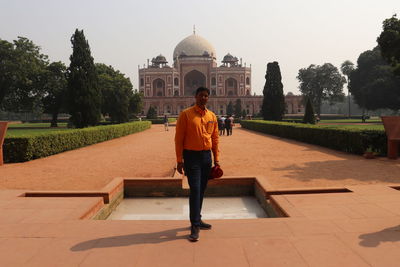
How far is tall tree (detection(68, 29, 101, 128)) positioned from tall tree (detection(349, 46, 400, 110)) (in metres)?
29.1

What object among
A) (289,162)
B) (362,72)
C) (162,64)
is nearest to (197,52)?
(162,64)

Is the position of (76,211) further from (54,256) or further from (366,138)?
(366,138)

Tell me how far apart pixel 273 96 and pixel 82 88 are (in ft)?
54.3

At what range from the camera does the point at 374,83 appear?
3778 cm

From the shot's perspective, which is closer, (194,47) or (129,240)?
(129,240)

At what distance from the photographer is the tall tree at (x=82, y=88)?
20.7 metres

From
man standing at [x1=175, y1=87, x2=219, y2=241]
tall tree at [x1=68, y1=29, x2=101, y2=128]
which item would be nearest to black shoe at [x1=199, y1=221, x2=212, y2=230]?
man standing at [x1=175, y1=87, x2=219, y2=241]

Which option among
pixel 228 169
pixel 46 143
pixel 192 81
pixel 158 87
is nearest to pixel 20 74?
pixel 46 143

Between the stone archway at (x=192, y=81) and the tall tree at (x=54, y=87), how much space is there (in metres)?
42.4

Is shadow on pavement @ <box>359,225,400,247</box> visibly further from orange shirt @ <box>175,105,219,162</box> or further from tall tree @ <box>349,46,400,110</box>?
tall tree @ <box>349,46,400,110</box>

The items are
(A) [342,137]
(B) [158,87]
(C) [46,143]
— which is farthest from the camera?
(B) [158,87]

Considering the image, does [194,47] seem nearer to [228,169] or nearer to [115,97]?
[115,97]

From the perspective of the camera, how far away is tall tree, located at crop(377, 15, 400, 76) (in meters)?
12.1

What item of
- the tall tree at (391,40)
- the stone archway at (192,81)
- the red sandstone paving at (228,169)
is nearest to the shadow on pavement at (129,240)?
the red sandstone paving at (228,169)
